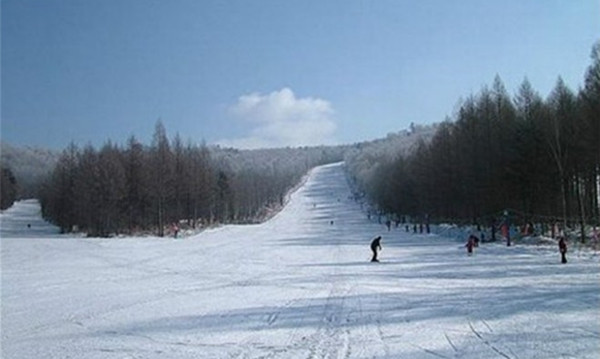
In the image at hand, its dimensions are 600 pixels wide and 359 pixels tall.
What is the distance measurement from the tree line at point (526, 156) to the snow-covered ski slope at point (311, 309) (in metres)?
15.0

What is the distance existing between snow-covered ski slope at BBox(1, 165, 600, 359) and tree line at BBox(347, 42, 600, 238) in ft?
49.3

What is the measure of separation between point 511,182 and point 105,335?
143ft

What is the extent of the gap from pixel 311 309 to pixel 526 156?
3770 cm

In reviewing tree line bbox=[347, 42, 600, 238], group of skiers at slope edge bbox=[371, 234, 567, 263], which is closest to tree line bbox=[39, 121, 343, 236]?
tree line bbox=[347, 42, 600, 238]

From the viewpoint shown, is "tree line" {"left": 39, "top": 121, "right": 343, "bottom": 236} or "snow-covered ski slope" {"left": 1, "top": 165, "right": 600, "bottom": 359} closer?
"snow-covered ski slope" {"left": 1, "top": 165, "right": 600, "bottom": 359}

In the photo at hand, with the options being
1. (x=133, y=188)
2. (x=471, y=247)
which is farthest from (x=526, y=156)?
(x=133, y=188)

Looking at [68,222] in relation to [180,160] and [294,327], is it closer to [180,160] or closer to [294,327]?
[180,160]

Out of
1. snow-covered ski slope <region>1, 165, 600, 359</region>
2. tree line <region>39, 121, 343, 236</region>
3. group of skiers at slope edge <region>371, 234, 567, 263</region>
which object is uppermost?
tree line <region>39, 121, 343, 236</region>

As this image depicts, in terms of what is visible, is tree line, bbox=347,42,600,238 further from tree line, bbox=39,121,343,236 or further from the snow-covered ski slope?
tree line, bbox=39,121,343,236

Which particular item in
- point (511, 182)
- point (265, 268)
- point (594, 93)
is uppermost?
point (594, 93)

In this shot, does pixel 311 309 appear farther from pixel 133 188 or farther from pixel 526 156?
pixel 133 188

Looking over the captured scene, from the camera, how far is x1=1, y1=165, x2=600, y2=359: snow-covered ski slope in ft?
40.2

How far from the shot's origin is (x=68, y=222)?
289ft

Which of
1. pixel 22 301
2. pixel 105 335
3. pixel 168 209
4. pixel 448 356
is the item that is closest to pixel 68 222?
pixel 168 209
